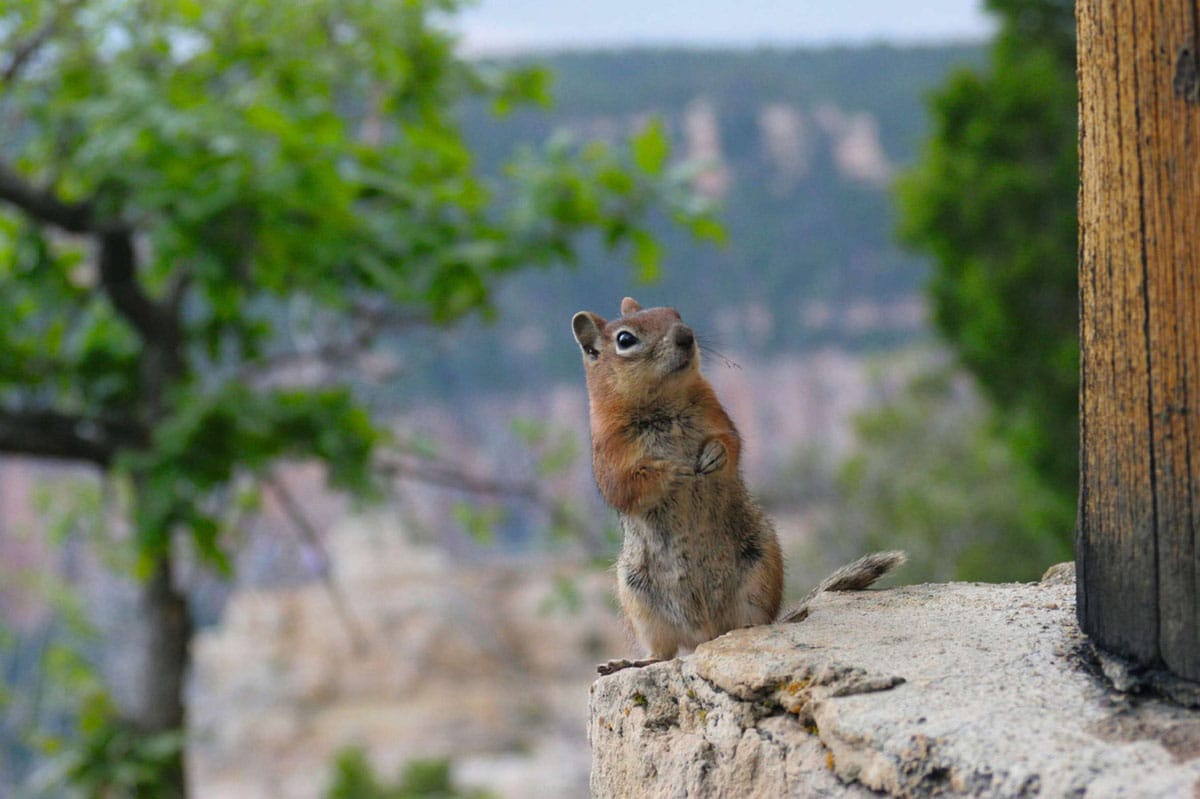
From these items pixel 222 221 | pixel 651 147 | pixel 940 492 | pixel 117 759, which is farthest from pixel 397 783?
pixel 651 147

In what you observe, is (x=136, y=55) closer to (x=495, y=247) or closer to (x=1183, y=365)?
(x=495, y=247)

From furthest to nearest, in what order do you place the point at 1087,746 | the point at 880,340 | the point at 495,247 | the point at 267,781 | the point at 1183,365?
the point at 880,340 < the point at 267,781 < the point at 495,247 < the point at 1183,365 < the point at 1087,746

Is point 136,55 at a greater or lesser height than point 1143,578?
greater

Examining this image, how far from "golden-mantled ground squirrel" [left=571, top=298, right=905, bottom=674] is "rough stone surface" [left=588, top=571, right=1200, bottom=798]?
18 cm

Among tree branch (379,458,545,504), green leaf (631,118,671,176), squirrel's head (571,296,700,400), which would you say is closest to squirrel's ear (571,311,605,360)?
squirrel's head (571,296,700,400)

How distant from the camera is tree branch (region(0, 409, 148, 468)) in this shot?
6.25m

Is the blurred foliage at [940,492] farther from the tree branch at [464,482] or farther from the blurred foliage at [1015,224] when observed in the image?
the tree branch at [464,482]

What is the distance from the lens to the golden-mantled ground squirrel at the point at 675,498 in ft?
9.18

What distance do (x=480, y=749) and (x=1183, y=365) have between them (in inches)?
832

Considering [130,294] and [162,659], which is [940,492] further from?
[130,294]

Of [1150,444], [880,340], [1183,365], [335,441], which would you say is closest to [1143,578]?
[1150,444]

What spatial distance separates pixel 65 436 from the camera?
646 cm

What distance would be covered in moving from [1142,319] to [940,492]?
15.7m

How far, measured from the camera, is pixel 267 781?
21.2 metres
